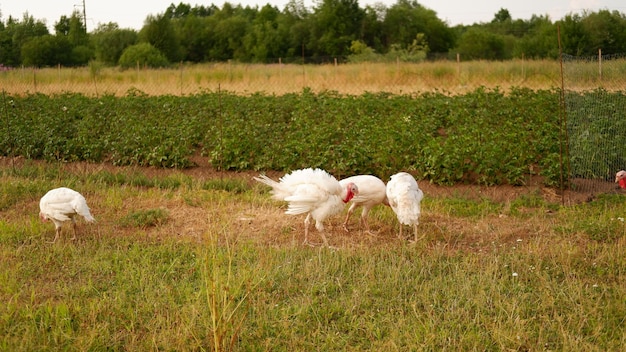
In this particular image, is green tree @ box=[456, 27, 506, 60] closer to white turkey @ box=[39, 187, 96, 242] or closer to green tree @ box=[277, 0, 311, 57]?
green tree @ box=[277, 0, 311, 57]

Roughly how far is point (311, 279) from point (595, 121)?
6.35m

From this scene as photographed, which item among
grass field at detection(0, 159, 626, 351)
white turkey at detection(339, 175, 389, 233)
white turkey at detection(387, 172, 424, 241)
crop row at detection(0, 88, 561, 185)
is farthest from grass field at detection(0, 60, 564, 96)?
white turkey at detection(387, 172, 424, 241)

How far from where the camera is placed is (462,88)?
18641mm

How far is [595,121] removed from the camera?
1002cm

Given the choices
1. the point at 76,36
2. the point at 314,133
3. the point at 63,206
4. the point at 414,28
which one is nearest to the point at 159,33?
the point at 76,36

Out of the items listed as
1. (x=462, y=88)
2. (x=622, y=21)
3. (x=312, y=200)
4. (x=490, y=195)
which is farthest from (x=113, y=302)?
(x=622, y=21)

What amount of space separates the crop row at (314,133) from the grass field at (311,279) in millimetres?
937

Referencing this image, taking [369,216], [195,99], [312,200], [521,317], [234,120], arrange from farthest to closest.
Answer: [195,99] < [234,120] < [369,216] < [312,200] < [521,317]

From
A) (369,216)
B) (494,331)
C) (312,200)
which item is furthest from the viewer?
(369,216)

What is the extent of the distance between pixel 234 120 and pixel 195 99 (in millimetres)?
2414

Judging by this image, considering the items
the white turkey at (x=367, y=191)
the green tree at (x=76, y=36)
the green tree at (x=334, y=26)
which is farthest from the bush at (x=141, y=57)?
the white turkey at (x=367, y=191)

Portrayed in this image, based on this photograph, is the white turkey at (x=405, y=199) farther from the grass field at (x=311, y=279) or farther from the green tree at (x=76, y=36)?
the green tree at (x=76, y=36)

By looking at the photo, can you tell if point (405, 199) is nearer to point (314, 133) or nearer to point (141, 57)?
point (314, 133)

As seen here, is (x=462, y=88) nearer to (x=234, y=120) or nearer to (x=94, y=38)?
(x=234, y=120)
